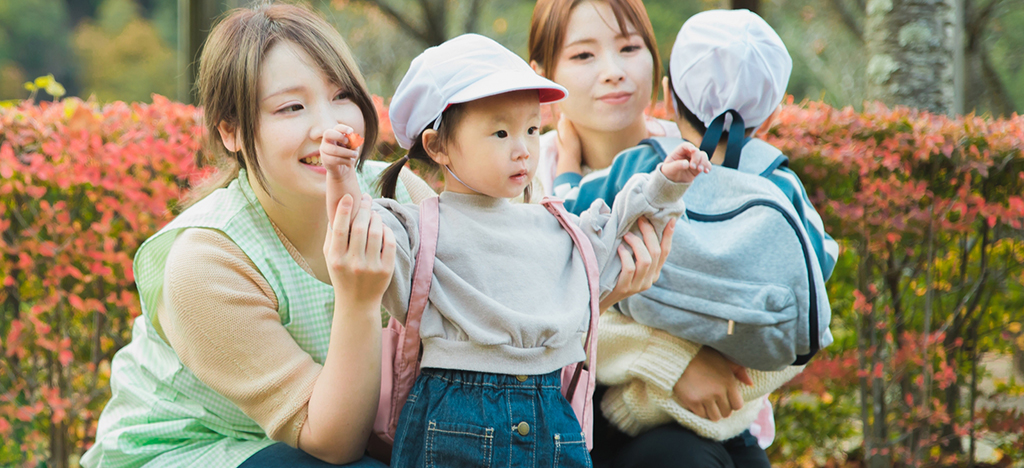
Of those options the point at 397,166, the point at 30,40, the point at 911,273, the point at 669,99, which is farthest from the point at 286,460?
the point at 30,40

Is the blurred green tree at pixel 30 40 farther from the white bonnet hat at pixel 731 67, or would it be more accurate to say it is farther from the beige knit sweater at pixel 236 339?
the white bonnet hat at pixel 731 67

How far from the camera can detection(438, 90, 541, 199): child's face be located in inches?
58.3

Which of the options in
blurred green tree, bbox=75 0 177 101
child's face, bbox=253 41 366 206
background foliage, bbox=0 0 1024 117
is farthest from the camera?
blurred green tree, bbox=75 0 177 101

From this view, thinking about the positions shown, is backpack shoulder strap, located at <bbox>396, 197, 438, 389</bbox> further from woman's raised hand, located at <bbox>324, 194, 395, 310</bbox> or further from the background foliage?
the background foliage

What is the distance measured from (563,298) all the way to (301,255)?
2.19 ft

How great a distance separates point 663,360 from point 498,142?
2.43ft

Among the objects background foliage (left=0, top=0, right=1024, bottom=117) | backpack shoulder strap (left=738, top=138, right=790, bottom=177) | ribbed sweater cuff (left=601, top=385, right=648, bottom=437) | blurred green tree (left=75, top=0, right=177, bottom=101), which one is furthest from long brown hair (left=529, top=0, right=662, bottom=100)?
blurred green tree (left=75, top=0, right=177, bottom=101)

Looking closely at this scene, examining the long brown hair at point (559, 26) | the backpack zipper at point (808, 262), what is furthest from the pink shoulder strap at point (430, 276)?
the long brown hair at point (559, 26)

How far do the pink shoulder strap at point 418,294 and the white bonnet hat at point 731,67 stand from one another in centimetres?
80

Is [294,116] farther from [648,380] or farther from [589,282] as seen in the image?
[648,380]

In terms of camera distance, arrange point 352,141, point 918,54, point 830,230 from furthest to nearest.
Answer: point 918,54
point 830,230
point 352,141

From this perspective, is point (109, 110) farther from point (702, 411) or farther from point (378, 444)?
point (702, 411)

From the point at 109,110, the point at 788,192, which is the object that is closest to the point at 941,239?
the point at 788,192

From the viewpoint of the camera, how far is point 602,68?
7.14ft
